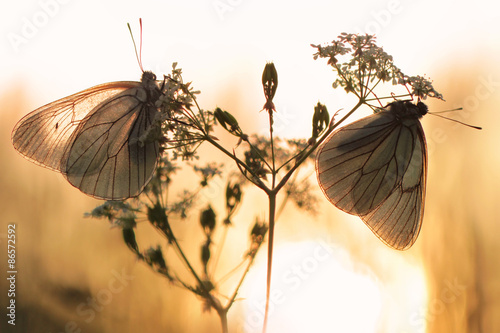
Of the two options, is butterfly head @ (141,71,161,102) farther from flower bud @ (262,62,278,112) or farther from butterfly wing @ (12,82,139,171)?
flower bud @ (262,62,278,112)

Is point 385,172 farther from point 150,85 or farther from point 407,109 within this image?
point 150,85

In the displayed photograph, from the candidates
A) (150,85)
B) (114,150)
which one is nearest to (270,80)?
(150,85)

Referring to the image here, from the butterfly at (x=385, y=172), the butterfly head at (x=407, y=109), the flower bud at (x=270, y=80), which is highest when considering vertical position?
the flower bud at (x=270, y=80)

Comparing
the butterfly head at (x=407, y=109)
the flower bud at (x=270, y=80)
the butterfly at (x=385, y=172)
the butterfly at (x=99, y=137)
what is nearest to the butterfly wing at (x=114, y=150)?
the butterfly at (x=99, y=137)

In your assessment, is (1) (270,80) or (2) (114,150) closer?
(1) (270,80)

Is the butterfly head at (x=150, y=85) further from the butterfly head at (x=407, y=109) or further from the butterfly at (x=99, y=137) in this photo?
the butterfly head at (x=407, y=109)

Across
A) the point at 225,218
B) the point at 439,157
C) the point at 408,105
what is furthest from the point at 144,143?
the point at 439,157

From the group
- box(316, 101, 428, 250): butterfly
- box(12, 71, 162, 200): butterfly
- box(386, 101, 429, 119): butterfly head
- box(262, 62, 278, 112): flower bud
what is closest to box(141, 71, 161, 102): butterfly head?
box(12, 71, 162, 200): butterfly
